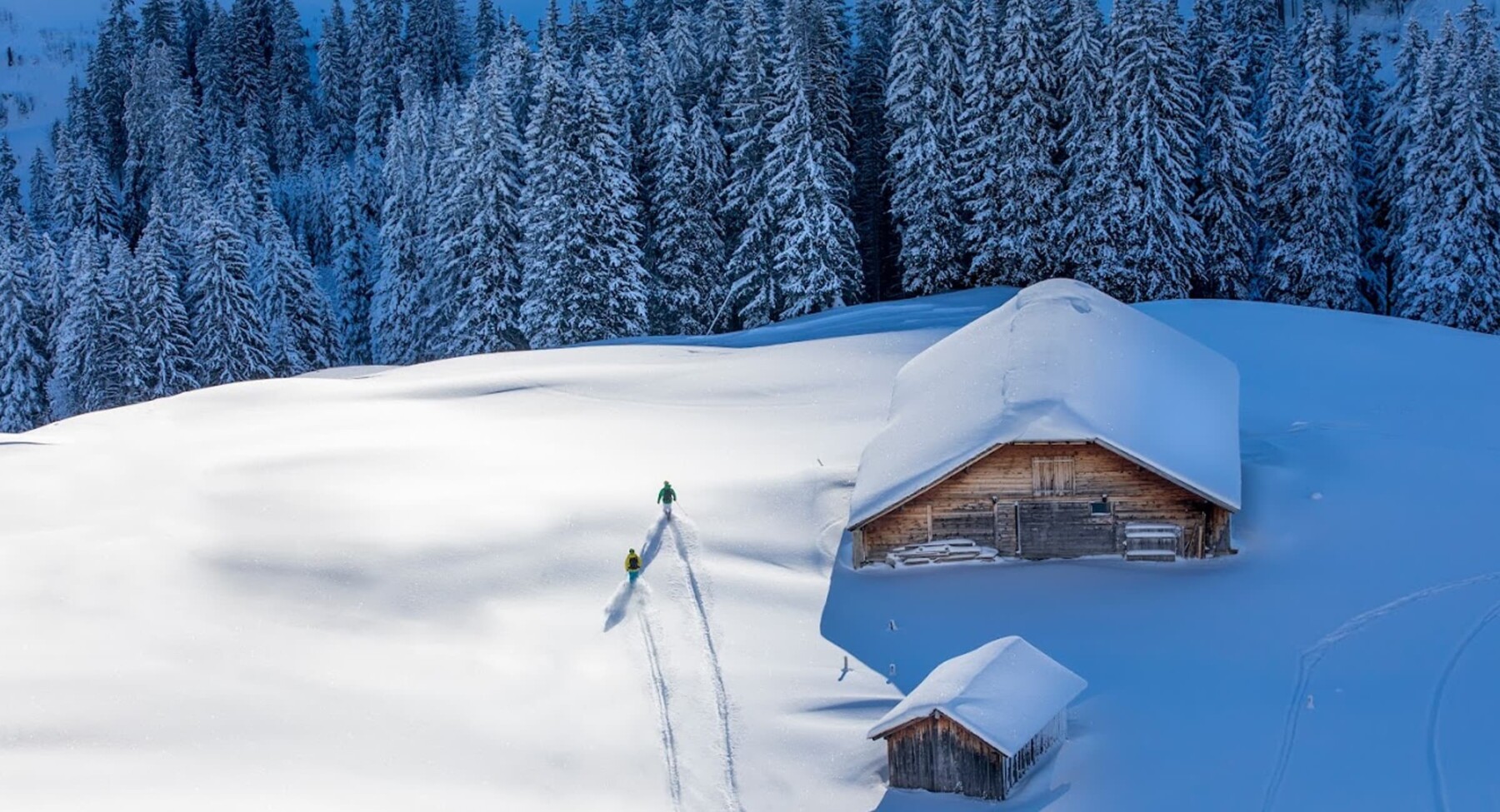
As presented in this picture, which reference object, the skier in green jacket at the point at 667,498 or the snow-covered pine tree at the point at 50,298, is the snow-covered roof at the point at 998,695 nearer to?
the skier in green jacket at the point at 667,498

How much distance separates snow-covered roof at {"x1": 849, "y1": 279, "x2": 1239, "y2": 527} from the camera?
26.1 metres

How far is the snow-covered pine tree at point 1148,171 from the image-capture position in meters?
48.9

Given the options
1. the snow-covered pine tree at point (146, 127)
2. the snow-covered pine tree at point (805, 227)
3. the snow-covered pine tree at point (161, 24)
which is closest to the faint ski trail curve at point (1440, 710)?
the snow-covered pine tree at point (805, 227)

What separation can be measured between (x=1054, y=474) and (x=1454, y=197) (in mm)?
29135

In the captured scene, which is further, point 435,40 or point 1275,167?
point 435,40

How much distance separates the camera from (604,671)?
22.6 m

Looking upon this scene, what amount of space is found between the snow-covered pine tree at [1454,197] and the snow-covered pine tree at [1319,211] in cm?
195

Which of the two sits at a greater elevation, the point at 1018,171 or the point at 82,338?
the point at 1018,171

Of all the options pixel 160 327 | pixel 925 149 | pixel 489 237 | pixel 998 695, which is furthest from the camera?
pixel 160 327

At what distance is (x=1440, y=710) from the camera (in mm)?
20453

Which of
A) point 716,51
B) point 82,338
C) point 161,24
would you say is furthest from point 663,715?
point 161,24

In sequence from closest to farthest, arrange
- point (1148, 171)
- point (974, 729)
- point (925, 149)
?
point (974, 729)
point (1148, 171)
point (925, 149)

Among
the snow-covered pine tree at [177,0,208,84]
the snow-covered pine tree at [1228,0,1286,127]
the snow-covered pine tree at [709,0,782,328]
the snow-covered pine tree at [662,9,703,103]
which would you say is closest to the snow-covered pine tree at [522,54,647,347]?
the snow-covered pine tree at [709,0,782,328]

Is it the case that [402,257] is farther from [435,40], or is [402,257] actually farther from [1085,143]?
[435,40]
